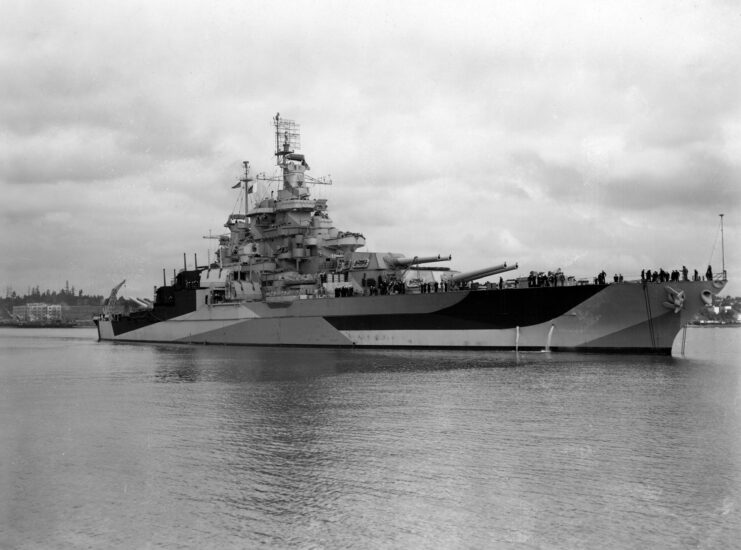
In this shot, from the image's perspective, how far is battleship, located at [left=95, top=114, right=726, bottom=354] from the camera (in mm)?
27625

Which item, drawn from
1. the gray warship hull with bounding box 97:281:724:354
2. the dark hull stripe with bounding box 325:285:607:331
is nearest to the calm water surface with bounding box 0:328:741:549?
the gray warship hull with bounding box 97:281:724:354

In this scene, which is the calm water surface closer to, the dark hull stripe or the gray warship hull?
the gray warship hull

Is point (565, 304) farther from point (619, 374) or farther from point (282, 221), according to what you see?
point (282, 221)

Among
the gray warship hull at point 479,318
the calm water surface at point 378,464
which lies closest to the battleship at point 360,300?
the gray warship hull at point 479,318

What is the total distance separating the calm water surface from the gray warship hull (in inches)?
262

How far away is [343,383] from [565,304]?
11310mm

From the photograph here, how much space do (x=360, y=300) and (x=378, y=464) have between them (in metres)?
21.6

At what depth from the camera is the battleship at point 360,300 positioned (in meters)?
27.6

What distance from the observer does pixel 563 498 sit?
30.9ft

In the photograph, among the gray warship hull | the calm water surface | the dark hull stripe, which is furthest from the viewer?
the dark hull stripe

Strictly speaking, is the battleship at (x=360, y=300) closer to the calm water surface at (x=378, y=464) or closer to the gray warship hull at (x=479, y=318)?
the gray warship hull at (x=479, y=318)

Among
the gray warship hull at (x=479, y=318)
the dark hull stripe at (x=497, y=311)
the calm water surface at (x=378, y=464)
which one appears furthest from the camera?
the dark hull stripe at (x=497, y=311)

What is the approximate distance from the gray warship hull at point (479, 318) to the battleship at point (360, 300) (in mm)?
42

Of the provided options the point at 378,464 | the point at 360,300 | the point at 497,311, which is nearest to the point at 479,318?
the point at 497,311
